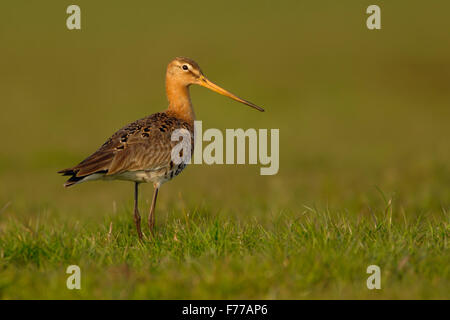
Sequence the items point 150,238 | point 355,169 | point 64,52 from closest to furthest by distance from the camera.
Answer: point 150,238
point 355,169
point 64,52

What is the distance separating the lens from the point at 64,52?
105 feet

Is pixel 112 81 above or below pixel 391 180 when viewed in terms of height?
above

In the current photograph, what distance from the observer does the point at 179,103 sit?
8.78m

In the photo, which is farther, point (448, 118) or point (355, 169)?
point (448, 118)

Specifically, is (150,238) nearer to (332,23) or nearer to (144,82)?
(144,82)

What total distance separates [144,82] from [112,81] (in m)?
1.44

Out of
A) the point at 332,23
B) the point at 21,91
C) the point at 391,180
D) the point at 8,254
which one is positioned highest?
the point at 332,23

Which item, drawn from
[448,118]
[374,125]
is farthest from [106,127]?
[448,118]

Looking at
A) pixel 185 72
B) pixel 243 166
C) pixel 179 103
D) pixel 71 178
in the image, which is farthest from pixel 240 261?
pixel 243 166

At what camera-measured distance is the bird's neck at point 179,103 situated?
875 cm

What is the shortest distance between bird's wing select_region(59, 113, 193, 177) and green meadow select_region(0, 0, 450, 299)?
27.4 inches

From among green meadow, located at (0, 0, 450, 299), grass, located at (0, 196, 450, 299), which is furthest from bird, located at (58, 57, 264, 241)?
grass, located at (0, 196, 450, 299)

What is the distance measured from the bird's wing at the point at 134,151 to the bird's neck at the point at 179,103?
47 centimetres

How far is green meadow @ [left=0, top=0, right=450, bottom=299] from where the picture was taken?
18.7ft
